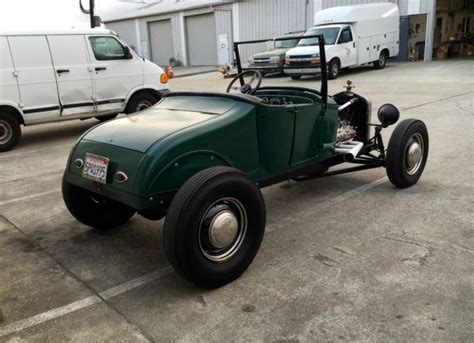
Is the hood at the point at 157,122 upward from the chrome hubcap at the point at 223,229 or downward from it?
upward

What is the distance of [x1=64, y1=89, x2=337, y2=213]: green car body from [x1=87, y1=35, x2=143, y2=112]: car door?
4889mm

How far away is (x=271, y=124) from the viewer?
382 centimetres

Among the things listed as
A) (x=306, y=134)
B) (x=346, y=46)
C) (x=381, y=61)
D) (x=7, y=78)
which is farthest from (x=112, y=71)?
(x=381, y=61)

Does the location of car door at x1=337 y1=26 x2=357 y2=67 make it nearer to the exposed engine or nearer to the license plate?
the exposed engine

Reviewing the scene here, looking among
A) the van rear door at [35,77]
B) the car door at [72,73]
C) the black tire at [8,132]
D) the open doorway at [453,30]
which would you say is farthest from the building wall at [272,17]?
the black tire at [8,132]

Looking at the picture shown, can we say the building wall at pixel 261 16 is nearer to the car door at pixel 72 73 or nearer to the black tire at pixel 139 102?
the black tire at pixel 139 102

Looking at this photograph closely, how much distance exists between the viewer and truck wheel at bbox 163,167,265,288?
2863mm

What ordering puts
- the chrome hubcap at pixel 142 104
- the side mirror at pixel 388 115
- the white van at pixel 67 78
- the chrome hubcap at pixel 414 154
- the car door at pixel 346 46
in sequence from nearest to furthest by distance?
the chrome hubcap at pixel 414 154 < the side mirror at pixel 388 115 < the white van at pixel 67 78 < the chrome hubcap at pixel 142 104 < the car door at pixel 346 46

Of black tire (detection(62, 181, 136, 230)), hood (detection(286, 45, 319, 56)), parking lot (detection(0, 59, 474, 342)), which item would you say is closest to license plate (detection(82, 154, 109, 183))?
black tire (detection(62, 181, 136, 230))

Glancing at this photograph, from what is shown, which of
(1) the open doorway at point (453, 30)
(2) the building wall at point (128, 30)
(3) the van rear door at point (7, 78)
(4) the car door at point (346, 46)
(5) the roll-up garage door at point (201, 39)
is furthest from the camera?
(2) the building wall at point (128, 30)

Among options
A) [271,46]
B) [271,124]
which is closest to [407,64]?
[271,46]

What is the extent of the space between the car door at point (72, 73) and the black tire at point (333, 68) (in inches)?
418

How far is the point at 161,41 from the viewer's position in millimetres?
33406

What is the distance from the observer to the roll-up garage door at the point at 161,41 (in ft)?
107
